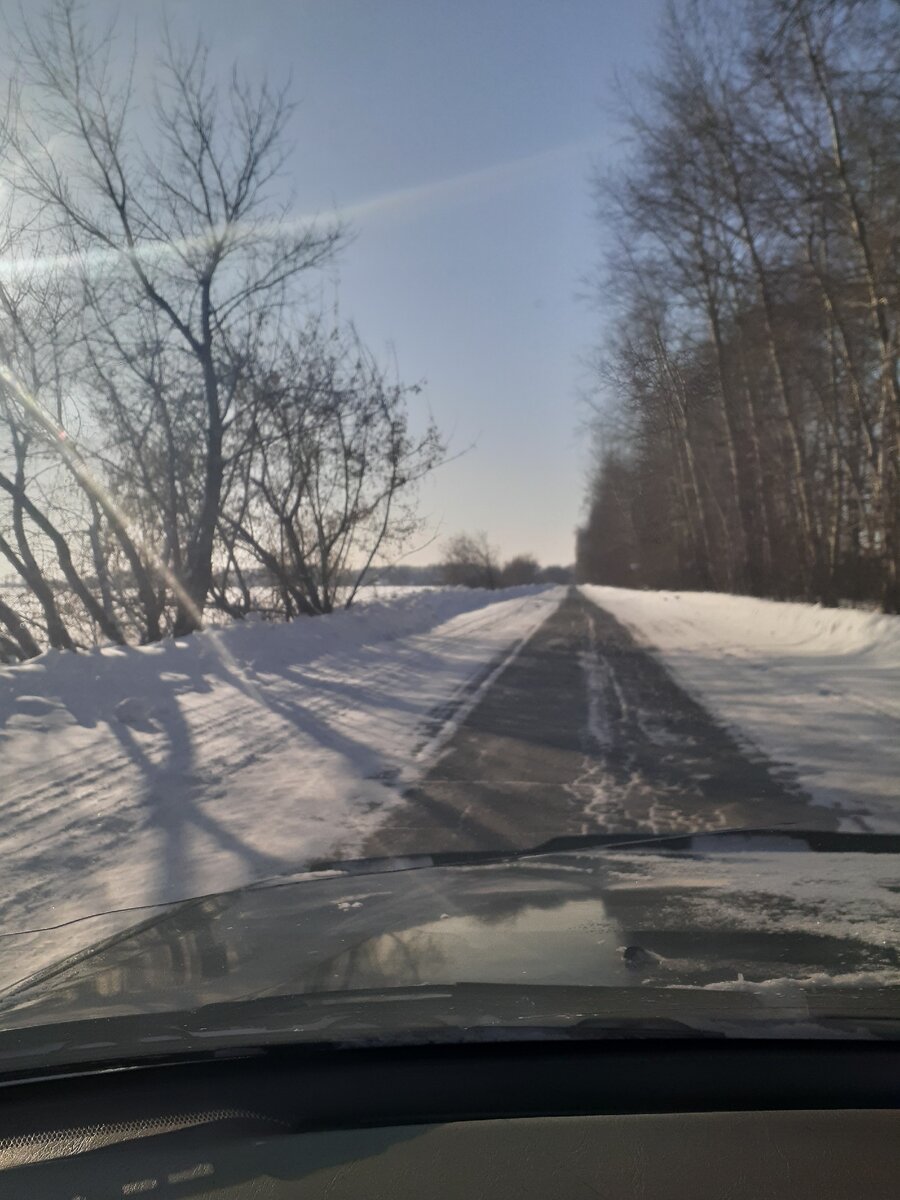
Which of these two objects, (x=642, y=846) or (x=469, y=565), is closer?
(x=642, y=846)

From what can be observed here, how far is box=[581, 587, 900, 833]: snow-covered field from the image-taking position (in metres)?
7.93

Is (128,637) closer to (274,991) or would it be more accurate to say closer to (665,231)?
(665,231)

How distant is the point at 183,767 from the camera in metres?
9.95

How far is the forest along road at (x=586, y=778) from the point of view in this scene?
22.8 ft

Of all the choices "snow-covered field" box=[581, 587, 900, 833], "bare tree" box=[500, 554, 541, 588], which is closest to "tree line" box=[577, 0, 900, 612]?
"snow-covered field" box=[581, 587, 900, 833]

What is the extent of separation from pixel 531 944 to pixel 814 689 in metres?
10.6

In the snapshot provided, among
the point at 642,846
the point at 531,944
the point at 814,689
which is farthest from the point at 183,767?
the point at 814,689

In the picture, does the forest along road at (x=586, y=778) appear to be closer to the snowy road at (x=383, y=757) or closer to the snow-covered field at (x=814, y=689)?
the snowy road at (x=383, y=757)

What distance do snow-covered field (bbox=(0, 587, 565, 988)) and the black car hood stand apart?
48.2 inches

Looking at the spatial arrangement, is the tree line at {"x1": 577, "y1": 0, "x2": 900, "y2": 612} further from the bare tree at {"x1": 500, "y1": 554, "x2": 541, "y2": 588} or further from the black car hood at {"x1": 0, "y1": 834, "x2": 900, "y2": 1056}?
the bare tree at {"x1": 500, "y1": 554, "x2": 541, "y2": 588}

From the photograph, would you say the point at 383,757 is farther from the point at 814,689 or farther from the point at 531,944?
the point at 531,944

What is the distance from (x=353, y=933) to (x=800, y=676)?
39.6 ft

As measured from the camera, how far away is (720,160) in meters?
19.3

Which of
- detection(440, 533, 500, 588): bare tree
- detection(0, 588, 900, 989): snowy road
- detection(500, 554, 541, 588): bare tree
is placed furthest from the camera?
detection(500, 554, 541, 588): bare tree
